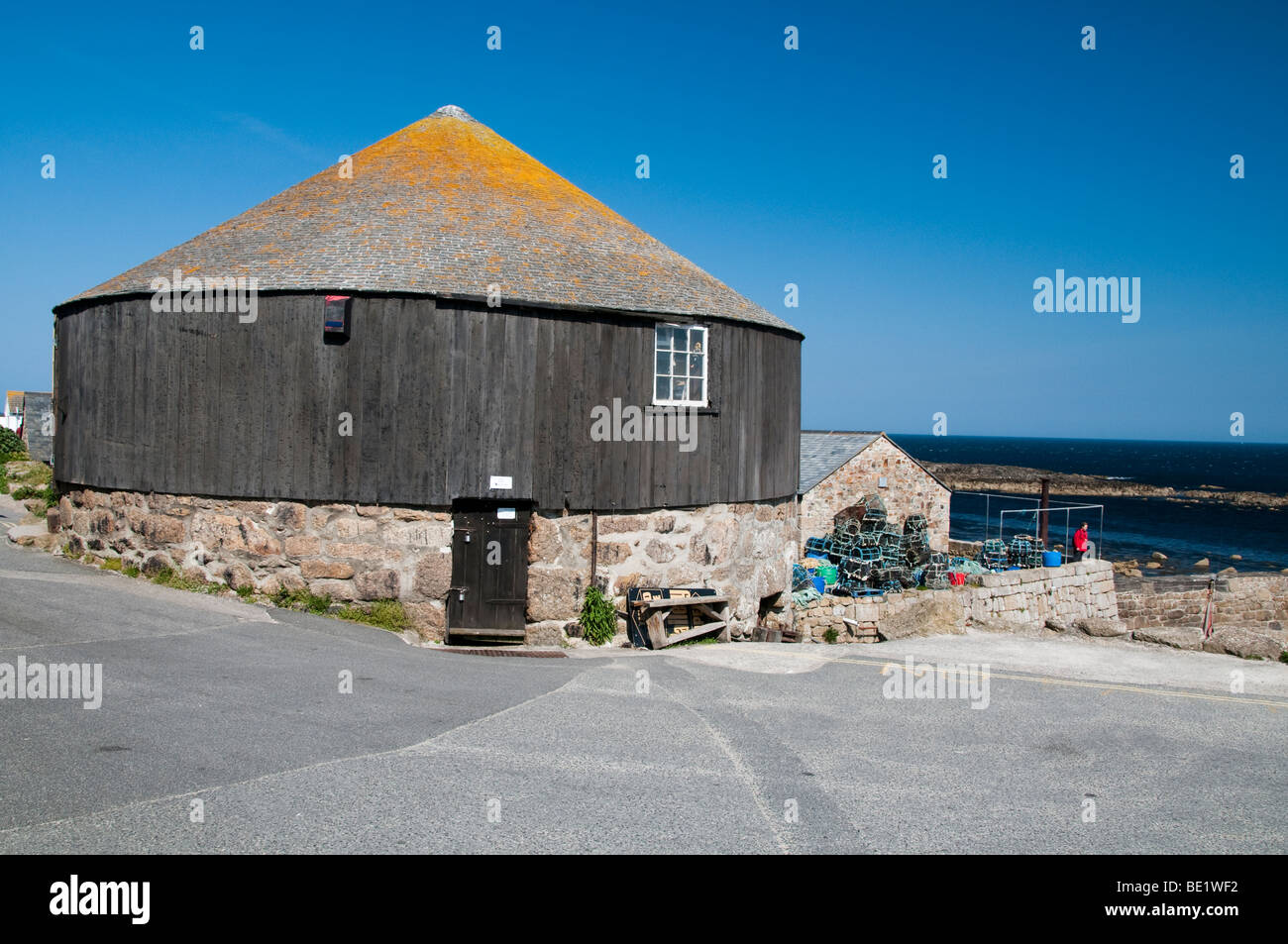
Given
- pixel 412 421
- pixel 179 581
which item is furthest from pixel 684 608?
pixel 179 581

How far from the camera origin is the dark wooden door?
13.2 metres

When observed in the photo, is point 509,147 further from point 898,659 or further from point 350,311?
point 898,659

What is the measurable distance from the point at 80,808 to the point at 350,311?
27.9 ft

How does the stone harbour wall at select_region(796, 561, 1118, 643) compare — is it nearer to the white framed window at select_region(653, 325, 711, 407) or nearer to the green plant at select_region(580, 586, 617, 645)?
the green plant at select_region(580, 586, 617, 645)

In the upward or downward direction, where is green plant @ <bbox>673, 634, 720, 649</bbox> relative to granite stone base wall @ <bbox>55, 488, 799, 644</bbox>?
downward

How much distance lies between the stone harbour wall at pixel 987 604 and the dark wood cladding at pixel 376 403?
15.1 feet

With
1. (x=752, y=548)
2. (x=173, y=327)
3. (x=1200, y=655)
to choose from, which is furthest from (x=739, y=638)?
(x=173, y=327)

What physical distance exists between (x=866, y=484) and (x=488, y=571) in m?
19.4

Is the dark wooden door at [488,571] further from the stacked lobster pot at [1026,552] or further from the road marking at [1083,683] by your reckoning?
the stacked lobster pot at [1026,552]

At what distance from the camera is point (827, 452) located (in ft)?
105

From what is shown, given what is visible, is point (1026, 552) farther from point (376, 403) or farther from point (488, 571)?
point (376, 403)

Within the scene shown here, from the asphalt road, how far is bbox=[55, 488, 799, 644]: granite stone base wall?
1113mm

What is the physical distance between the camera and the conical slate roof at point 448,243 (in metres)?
13.5

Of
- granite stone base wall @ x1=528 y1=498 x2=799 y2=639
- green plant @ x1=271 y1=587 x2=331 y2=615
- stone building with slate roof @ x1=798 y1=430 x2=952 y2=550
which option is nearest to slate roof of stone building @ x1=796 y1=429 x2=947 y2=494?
stone building with slate roof @ x1=798 y1=430 x2=952 y2=550
